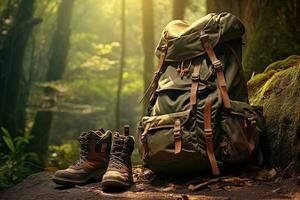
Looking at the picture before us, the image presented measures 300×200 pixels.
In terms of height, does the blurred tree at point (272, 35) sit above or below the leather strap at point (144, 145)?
above

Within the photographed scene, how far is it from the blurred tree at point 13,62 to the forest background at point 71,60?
2cm

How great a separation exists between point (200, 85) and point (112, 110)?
72.4 ft

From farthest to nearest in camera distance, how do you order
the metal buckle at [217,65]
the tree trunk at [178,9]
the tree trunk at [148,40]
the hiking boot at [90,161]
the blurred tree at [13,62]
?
the tree trunk at [148,40]
the tree trunk at [178,9]
the blurred tree at [13,62]
the hiking boot at [90,161]
the metal buckle at [217,65]

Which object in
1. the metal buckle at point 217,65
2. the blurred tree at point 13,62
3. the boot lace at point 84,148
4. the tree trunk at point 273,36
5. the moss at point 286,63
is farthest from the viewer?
the blurred tree at point 13,62

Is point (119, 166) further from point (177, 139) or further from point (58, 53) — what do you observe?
point (58, 53)

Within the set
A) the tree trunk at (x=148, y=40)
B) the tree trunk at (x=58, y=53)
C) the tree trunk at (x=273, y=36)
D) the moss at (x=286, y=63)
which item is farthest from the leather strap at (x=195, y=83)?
the tree trunk at (x=58, y=53)

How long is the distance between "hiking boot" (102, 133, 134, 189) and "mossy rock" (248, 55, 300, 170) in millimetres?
1206

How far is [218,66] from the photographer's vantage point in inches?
139

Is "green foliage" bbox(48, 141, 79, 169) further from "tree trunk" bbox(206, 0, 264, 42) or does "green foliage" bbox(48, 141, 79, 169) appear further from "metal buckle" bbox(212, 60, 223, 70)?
"metal buckle" bbox(212, 60, 223, 70)

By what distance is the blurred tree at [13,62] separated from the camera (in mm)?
9719

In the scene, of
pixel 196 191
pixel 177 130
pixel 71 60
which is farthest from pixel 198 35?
pixel 71 60

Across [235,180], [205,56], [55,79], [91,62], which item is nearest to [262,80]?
[205,56]

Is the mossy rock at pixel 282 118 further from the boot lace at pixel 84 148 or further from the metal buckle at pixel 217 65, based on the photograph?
the boot lace at pixel 84 148

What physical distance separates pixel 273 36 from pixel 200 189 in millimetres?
2563
